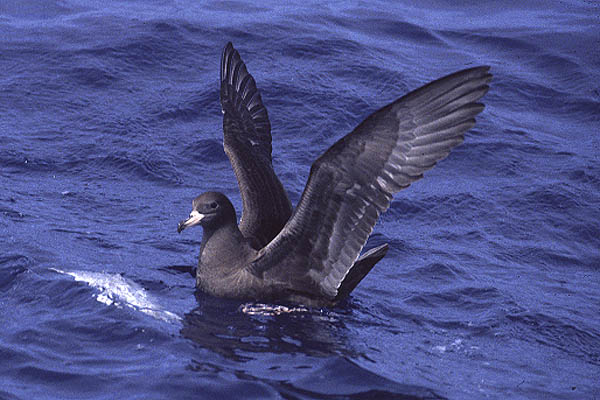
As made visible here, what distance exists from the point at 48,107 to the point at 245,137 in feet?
15.5

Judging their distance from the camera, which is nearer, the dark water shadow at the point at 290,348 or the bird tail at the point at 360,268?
the dark water shadow at the point at 290,348

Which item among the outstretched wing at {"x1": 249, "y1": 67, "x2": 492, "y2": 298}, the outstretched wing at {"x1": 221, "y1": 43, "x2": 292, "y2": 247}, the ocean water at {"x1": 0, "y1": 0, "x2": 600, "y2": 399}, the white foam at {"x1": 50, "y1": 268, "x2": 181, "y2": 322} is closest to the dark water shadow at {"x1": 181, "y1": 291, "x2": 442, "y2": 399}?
the ocean water at {"x1": 0, "y1": 0, "x2": 600, "y2": 399}

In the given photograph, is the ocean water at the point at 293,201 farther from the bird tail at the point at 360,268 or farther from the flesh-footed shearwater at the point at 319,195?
the flesh-footed shearwater at the point at 319,195

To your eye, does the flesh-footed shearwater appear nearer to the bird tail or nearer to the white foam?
the bird tail

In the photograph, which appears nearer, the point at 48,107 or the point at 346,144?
Result: the point at 346,144

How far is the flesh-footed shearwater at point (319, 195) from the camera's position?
7492 millimetres

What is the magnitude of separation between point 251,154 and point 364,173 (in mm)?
2435

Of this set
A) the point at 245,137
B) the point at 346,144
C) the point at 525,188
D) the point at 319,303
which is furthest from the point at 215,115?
A: the point at 346,144

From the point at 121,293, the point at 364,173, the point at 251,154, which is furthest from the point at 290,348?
the point at 251,154

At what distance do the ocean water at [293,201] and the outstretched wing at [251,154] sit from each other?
938 millimetres

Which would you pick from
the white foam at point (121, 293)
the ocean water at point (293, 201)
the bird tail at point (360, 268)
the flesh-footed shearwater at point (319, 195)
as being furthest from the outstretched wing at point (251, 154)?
the white foam at point (121, 293)

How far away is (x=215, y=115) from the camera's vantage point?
13750mm

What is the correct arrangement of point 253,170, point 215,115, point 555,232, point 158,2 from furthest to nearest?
1. point 158,2
2. point 215,115
3. point 555,232
4. point 253,170

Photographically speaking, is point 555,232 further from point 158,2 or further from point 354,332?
point 158,2
